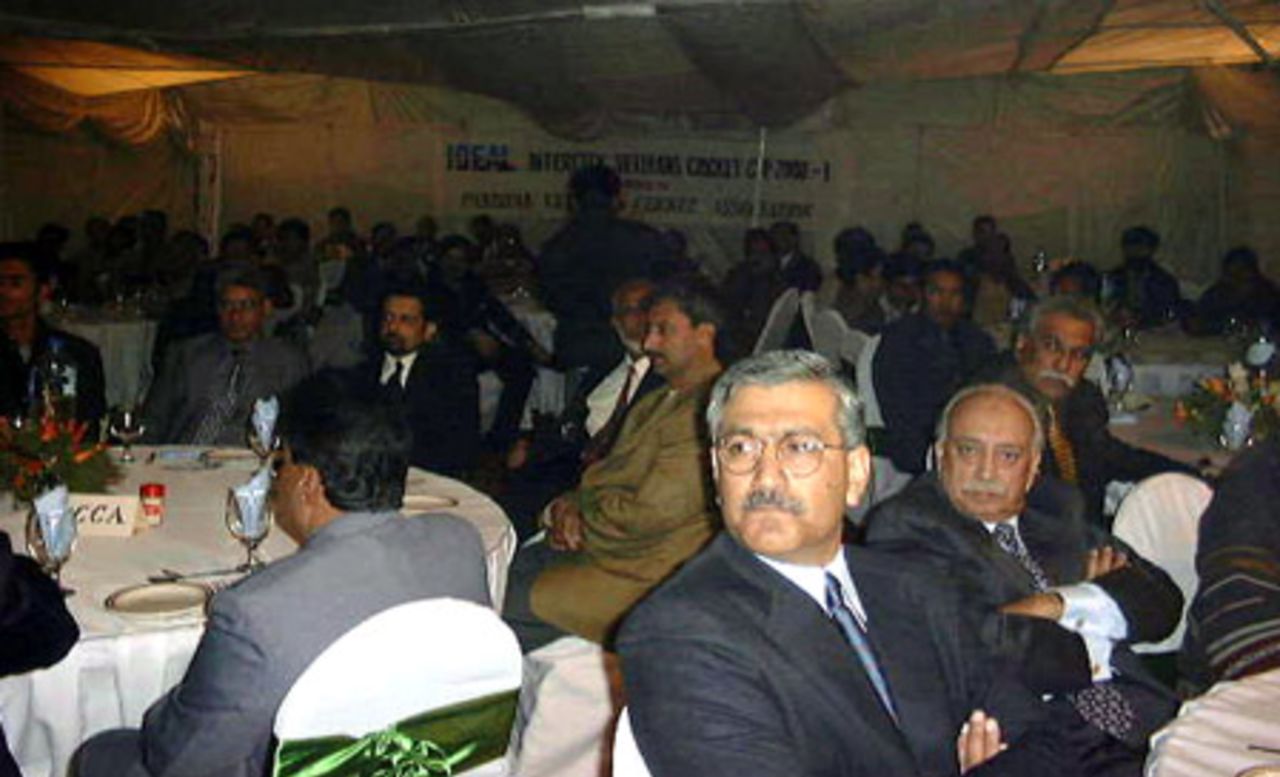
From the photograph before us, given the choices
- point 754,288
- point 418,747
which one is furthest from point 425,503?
point 754,288

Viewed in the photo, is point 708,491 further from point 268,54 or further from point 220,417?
point 268,54

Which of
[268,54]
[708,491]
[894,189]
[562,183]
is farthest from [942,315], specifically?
[562,183]

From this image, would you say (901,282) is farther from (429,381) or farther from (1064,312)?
(1064,312)

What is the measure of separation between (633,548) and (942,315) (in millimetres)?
2736

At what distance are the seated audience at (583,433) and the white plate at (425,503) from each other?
1153 millimetres

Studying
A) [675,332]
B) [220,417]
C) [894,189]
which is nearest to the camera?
[675,332]

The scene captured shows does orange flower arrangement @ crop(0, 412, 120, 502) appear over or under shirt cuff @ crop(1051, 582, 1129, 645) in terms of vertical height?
over

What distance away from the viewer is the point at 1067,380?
4.37m

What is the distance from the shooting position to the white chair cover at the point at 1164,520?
12.5 feet

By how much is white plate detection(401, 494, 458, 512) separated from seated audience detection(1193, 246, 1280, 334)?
6059mm

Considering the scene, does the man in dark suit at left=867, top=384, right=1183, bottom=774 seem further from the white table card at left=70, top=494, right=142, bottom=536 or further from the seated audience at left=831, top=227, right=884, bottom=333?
the seated audience at left=831, top=227, right=884, bottom=333

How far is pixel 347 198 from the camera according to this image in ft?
48.8

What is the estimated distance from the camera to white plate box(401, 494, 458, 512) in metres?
4.12

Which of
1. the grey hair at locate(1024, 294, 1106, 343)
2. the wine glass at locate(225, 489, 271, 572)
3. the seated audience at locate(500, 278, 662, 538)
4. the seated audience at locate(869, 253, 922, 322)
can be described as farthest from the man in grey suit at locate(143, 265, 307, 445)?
the seated audience at locate(869, 253, 922, 322)
